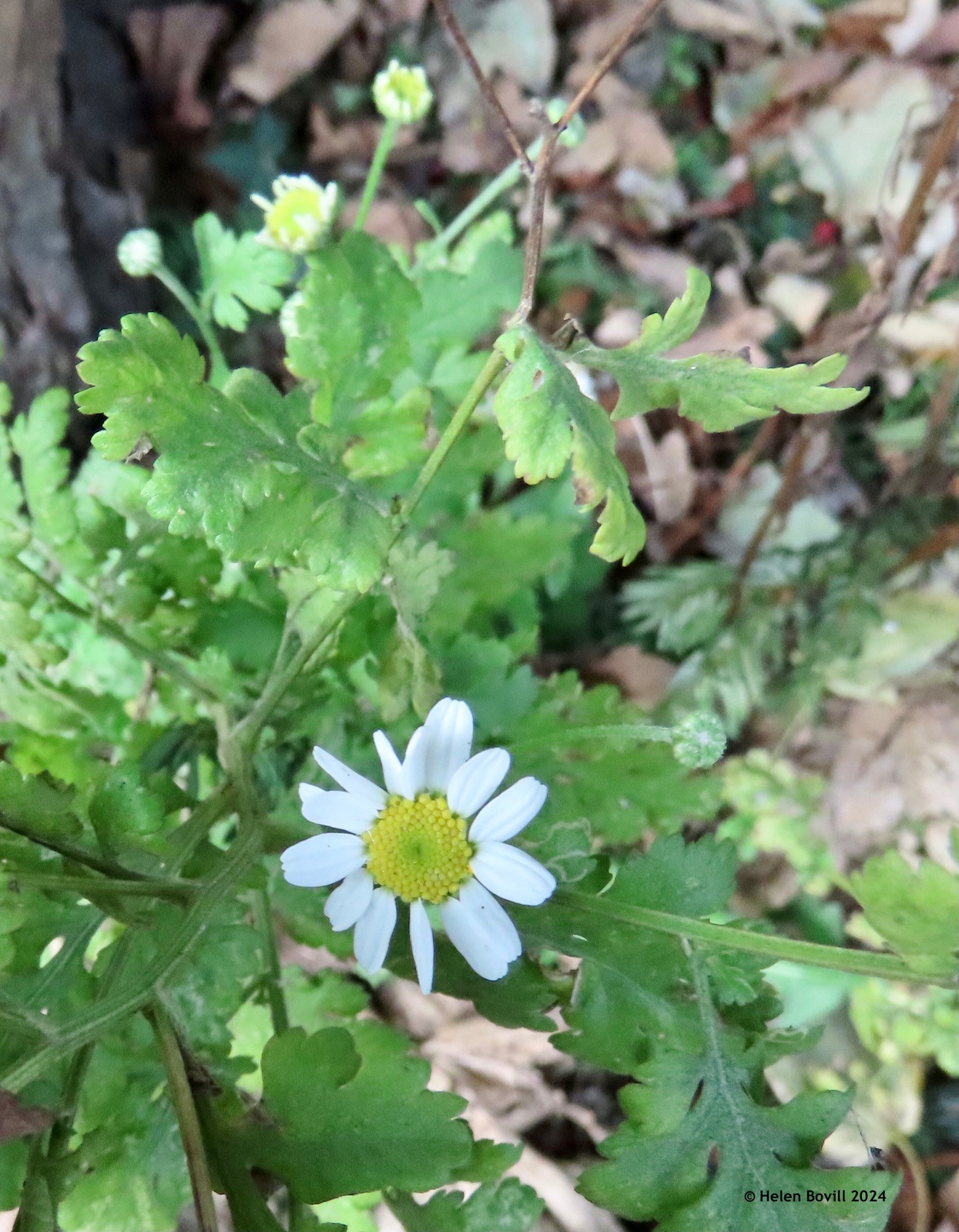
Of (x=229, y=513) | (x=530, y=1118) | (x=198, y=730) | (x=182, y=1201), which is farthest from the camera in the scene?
(x=530, y=1118)

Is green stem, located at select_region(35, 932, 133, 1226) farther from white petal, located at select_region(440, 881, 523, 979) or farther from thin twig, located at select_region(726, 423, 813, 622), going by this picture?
thin twig, located at select_region(726, 423, 813, 622)

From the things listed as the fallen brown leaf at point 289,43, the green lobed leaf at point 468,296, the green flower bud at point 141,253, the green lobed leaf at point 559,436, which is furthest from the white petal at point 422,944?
the fallen brown leaf at point 289,43

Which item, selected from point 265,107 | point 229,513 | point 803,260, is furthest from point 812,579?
point 265,107

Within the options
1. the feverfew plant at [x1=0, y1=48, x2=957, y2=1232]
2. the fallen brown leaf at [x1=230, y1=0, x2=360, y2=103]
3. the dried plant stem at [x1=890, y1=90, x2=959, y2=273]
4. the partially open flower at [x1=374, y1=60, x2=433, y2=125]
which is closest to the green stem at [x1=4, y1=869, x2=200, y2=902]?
the feverfew plant at [x1=0, y1=48, x2=957, y2=1232]

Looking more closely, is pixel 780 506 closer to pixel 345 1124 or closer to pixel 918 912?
pixel 918 912

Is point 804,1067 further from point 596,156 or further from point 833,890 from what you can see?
point 596,156

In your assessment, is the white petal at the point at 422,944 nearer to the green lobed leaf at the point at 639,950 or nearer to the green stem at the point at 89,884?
the green lobed leaf at the point at 639,950
